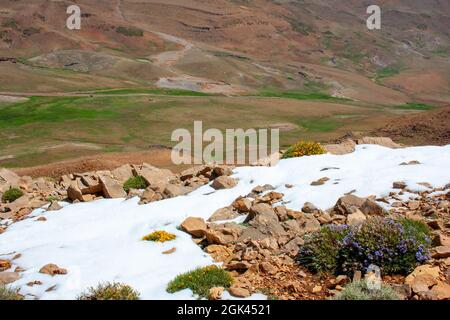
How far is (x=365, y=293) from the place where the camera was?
700 cm

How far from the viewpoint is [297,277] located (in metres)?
8.34

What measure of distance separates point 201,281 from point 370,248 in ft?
9.34

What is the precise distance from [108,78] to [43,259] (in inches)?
4326

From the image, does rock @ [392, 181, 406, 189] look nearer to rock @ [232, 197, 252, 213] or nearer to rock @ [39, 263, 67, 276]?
rock @ [232, 197, 252, 213]

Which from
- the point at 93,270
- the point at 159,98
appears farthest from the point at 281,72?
the point at 93,270

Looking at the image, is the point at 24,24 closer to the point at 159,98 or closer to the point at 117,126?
the point at 159,98

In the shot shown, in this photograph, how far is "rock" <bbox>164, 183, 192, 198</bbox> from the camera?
14.8m

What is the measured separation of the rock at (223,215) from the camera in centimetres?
1181

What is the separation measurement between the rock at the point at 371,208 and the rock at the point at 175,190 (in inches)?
236

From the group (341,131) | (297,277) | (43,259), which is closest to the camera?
(297,277)

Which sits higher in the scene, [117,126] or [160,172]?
[160,172]

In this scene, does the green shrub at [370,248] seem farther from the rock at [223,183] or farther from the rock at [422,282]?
the rock at [223,183]

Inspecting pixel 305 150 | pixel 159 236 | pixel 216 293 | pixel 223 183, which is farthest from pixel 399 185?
pixel 305 150
